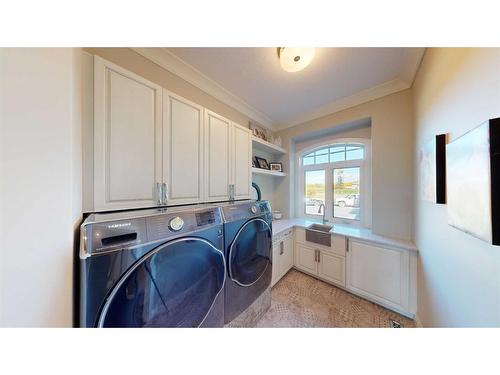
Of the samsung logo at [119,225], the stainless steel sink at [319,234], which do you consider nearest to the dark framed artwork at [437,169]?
the stainless steel sink at [319,234]

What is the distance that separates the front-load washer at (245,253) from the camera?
3.53 feet

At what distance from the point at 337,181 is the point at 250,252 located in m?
1.91

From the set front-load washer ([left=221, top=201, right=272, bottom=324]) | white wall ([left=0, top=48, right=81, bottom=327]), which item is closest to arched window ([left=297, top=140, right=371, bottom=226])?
front-load washer ([left=221, top=201, right=272, bottom=324])

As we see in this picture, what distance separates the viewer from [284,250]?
2.05 metres

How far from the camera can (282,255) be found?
2020 mm

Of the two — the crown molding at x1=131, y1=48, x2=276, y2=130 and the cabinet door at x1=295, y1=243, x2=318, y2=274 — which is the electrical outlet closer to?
the cabinet door at x1=295, y1=243, x2=318, y2=274

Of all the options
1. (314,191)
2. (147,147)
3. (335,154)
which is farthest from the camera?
(314,191)

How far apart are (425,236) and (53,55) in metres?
2.39

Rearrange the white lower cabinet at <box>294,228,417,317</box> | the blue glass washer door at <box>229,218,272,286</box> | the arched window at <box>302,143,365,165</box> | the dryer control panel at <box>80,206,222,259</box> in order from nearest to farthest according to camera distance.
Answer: the dryer control panel at <box>80,206,222,259</box>
the blue glass washer door at <box>229,218,272,286</box>
the white lower cabinet at <box>294,228,417,317</box>
the arched window at <box>302,143,365,165</box>

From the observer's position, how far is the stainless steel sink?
6.34ft

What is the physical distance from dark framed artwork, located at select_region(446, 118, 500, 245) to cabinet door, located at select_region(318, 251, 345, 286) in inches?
53.3

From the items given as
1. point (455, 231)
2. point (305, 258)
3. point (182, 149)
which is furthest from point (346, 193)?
point (182, 149)

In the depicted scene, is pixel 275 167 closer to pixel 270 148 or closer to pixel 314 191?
pixel 270 148
